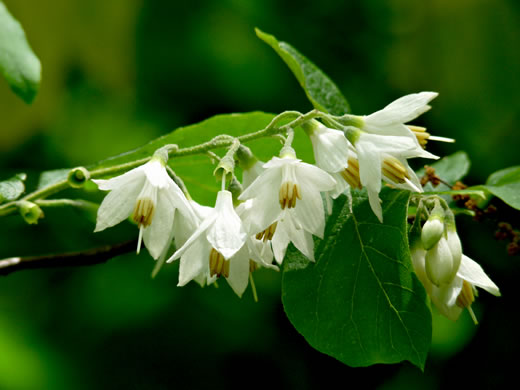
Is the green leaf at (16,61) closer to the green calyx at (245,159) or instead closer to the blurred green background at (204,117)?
the green calyx at (245,159)

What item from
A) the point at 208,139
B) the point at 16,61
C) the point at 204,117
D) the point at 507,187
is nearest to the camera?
the point at 16,61

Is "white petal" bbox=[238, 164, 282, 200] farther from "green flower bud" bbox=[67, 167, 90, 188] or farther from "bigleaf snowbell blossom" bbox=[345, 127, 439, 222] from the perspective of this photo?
"green flower bud" bbox=[67, 167, 90, 188]

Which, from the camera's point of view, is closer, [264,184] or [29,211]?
[264,184]

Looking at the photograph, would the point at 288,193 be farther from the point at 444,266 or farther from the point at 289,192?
the point at 444,266

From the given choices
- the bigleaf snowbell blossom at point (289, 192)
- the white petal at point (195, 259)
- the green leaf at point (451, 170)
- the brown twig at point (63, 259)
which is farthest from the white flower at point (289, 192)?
the green leaf at point (451, 170)

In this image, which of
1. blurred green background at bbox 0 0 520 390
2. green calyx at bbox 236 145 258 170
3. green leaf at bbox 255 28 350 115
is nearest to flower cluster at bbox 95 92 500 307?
green calyx at bbox 236 145 258 170

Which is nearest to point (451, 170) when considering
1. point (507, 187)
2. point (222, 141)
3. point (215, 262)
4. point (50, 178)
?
point (507, 187)
